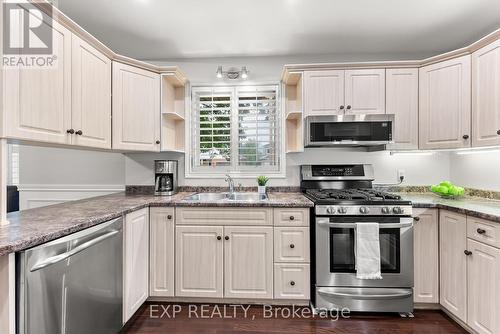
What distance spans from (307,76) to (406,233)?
170 centimetres

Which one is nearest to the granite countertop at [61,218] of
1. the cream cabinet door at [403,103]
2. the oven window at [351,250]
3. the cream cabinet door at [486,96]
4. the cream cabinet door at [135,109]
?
the oven window at [351,250]

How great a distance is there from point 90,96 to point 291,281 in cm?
222

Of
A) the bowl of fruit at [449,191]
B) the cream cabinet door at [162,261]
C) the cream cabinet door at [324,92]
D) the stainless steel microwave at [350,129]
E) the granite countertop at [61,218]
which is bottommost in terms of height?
the cream cabinet door at [162,261]

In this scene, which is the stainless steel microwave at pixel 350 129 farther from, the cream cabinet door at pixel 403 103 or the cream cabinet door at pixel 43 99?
the cream cabinet door at pixel 43 99

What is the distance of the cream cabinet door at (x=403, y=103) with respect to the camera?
2.62 meters

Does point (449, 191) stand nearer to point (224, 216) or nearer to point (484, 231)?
point (484, 231)

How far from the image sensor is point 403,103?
2623 millimetres

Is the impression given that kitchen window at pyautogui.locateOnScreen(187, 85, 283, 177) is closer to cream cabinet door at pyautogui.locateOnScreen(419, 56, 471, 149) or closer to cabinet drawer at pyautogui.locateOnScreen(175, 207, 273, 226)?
cabinet drawer at pyautogui.locateOnScreen(175, 207, 273, 226)

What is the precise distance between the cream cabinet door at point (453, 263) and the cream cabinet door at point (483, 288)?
6cm

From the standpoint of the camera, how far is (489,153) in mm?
2459

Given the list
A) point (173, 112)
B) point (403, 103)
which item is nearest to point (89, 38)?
point (173, 112)

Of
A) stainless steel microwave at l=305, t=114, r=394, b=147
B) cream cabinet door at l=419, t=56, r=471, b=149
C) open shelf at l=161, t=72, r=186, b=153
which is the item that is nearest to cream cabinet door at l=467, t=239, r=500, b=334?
cream cabinet door at l=419, t=56, r=471, b=149

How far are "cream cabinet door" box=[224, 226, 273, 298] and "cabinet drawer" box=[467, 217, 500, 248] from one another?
4.83ft

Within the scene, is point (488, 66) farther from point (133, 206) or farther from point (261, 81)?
point (133, 206)
